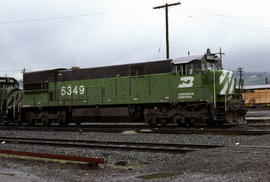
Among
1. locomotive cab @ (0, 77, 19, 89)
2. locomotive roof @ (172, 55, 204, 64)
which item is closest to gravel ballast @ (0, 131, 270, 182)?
locomotive roof @ (172, 55, 204, 64)

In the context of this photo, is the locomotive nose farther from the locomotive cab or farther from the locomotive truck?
the locomotive cab

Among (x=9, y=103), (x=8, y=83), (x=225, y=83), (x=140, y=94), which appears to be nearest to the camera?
(x=225, y=83)

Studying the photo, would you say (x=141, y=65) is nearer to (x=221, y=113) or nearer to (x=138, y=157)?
(x=221, y=113)

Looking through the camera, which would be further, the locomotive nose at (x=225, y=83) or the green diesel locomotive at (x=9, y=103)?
the green diesel locomotive at (x=9, y=103)

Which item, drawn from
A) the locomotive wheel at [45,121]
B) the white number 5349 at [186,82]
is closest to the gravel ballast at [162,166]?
the white number 5349 at [186,82]

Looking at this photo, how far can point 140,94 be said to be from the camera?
17172 mm

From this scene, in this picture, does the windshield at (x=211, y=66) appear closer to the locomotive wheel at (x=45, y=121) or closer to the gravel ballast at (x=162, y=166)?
the gravel ballast at (x=162, y=166)

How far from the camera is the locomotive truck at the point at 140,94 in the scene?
15406 millimetres

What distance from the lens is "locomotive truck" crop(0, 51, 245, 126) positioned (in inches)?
607

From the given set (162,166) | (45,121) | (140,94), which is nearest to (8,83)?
(45,121)

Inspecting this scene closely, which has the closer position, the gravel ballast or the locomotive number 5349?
the gravel ballast

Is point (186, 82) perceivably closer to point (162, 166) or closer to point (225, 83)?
point (225, 83)

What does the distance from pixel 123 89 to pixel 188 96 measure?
362cm

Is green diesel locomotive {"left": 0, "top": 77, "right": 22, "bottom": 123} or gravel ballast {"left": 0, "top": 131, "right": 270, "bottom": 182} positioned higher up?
green diesel locomotive {"left": 0, "top": 77, "right": 22, "bottom": 123}
